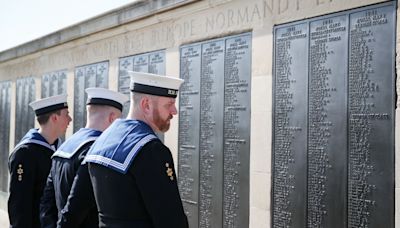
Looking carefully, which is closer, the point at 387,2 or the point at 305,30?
the point at 387,2

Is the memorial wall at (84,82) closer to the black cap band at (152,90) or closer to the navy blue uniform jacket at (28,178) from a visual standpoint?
the navy blue uniform jacket at (28,178)

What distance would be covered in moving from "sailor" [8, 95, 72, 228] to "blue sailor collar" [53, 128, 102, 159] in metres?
0.78

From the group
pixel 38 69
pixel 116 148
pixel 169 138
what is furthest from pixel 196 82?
pixel 38 69

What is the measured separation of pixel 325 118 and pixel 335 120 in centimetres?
11

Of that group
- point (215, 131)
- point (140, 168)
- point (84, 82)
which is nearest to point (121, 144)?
point (140, 168)

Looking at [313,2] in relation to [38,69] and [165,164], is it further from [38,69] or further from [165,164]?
[38,69]

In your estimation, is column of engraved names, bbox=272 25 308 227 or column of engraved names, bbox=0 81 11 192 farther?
column of engraved names, bbox=0 81 11 192

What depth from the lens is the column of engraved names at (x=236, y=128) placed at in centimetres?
514

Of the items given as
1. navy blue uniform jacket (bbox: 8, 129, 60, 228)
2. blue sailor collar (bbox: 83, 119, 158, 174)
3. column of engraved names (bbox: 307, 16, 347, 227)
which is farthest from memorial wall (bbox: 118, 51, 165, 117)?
blue sailor collar (bbox: 83, 119, 158, 174)

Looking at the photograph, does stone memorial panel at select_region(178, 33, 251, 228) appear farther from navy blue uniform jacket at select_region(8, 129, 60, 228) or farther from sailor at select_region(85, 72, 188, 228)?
sailor at select_region(85, 72, 188, 228)

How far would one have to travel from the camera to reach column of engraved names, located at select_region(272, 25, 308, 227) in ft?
15.0

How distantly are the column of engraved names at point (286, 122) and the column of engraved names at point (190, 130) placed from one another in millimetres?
1215

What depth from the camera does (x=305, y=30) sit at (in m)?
4.53

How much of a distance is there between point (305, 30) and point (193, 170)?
2142 millimetres
